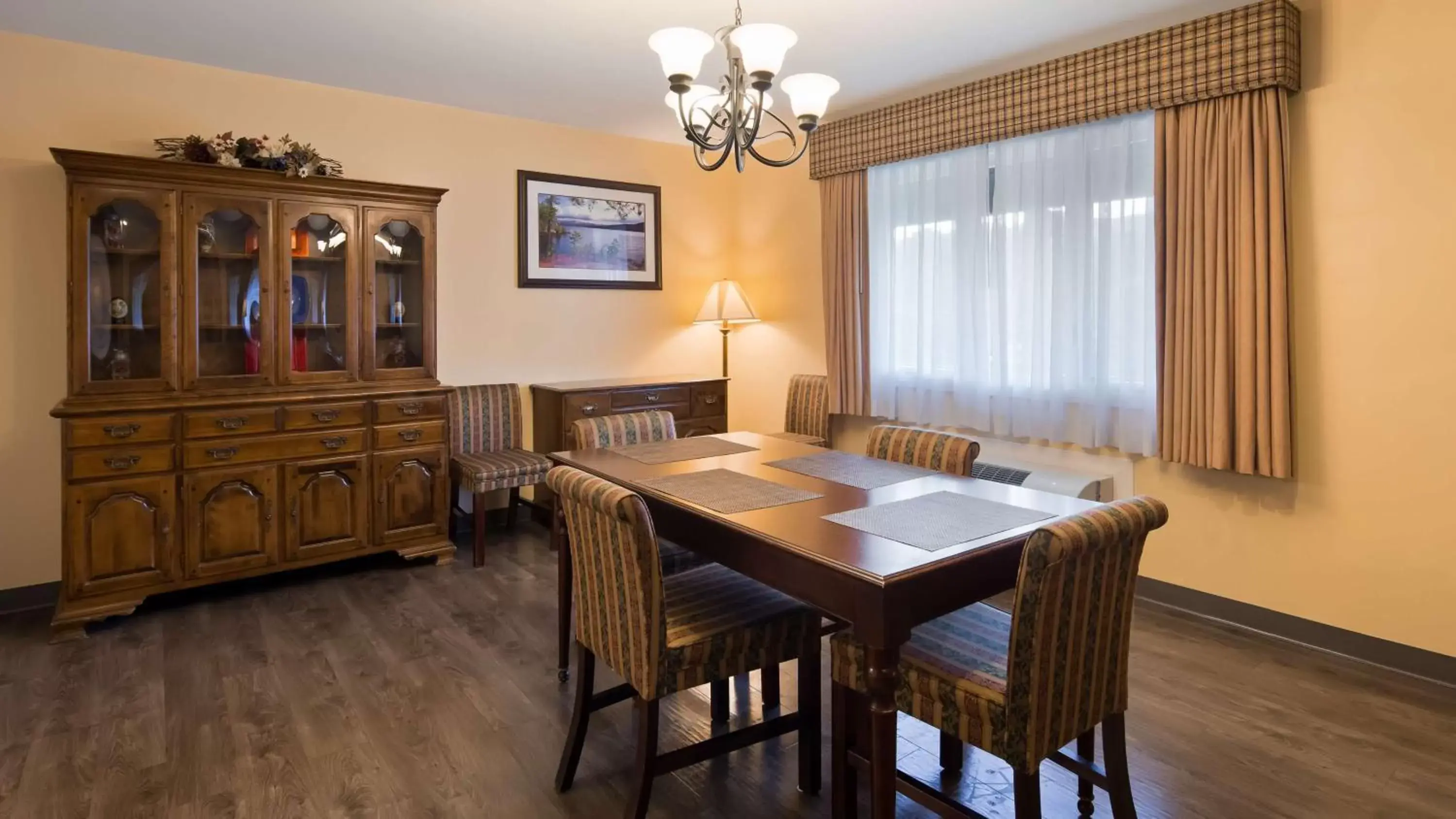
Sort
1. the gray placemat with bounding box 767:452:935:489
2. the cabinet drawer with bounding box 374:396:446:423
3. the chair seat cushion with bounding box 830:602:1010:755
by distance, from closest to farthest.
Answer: the chair seat cushion with bounding box 830:602:1010:755, the gray placemat with bounding box 767:452:935:489, the cabinet drawer with bounding box 374:396:446:423

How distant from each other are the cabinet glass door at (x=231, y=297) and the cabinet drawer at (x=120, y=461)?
321 mm

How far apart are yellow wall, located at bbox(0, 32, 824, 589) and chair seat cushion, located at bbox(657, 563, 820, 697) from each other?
9.53 ft

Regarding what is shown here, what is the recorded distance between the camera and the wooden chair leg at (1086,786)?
1.95 m

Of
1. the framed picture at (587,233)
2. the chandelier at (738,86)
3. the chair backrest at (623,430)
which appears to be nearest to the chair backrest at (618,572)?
the chair backrest at (623,430)

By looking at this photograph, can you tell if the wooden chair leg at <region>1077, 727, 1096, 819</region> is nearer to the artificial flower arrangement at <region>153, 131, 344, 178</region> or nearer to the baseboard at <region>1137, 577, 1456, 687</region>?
the baseboard at <region>1137, 577, 1456, 687</region>

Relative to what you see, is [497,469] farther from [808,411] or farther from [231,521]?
[808,411]

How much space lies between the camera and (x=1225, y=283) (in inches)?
118

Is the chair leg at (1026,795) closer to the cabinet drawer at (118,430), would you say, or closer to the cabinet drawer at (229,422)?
the cabinet drawer at (229,422)

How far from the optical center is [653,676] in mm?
1806

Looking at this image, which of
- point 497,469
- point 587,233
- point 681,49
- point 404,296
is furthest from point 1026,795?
point 587,233

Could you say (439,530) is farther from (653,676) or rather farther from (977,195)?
(977,195)

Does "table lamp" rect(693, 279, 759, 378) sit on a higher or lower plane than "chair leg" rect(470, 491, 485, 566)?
higher

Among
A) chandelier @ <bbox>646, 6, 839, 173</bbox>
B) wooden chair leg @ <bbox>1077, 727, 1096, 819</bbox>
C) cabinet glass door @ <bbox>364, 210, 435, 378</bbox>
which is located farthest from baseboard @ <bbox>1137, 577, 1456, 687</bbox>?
cabinet glass door @ <bbox>364, 210, 435, 378</bbox>

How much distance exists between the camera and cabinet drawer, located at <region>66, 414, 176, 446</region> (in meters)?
3.07
